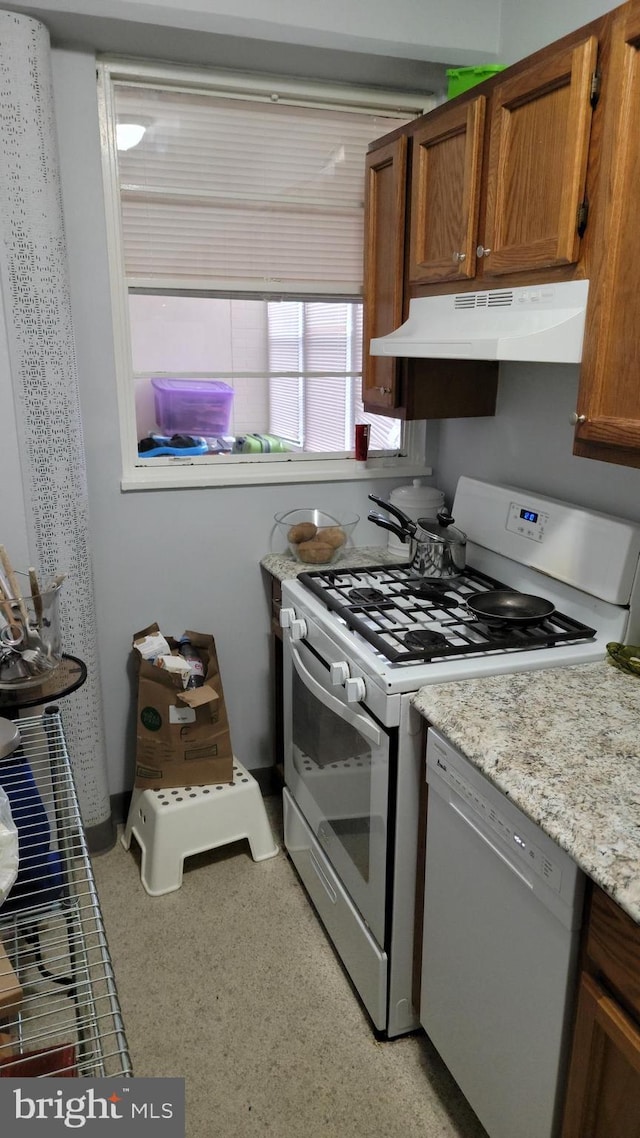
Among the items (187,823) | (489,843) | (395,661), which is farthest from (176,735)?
(489,843)

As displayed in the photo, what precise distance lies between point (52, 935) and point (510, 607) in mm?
1521

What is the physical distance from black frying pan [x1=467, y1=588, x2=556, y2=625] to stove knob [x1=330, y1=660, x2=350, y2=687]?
354 mm

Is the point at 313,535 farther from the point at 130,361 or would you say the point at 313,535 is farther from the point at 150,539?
the point at 130,361

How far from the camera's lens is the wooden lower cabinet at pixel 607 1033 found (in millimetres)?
1060

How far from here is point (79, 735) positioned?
7.95 feet

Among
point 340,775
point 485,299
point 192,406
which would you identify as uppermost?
point 485,299

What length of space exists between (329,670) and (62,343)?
1166mm

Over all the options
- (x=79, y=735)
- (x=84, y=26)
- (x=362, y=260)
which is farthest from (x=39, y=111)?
(x=79, y=735)

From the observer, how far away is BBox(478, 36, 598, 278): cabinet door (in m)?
1.45

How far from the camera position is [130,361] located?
94.7 inches

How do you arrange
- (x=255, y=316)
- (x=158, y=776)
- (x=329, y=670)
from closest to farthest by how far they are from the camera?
(x=329, y=670), (x=158, y=776), (x=255, y=316)

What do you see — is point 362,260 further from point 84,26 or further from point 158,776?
point 158,776

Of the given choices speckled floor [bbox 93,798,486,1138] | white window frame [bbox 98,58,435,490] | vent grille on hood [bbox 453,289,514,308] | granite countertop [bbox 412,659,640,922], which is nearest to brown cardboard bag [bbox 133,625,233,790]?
speckled floor [bbox 93,798,486,1138]

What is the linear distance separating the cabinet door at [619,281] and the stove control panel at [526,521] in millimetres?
546
